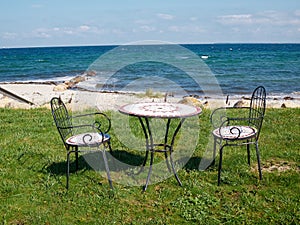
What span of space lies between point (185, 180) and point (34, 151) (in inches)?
111

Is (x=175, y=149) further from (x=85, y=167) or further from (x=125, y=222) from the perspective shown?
(x=125, y=222)

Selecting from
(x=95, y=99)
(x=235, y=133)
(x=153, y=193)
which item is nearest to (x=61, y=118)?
(x=153, y=193)

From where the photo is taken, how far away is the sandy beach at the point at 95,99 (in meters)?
13.4

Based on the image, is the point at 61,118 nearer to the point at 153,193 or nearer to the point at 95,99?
the point at 153,193

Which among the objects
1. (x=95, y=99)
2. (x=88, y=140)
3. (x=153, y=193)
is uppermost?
(x=88, y=140)

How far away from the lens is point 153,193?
4.67 m

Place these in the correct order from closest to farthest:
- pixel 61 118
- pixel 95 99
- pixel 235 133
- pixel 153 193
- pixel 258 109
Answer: pixel 153 193
pixel 235 133
pixel 61 118
pixel 258 109
pixel 95 99

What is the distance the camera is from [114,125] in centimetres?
822

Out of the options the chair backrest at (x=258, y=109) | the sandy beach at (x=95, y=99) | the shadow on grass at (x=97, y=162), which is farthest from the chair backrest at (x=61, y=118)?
the sandy beach at (x=95, y=99)

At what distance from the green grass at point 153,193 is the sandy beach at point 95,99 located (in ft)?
22.4

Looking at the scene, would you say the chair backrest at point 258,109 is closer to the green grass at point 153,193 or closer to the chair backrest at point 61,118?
the green grass at point 153,193

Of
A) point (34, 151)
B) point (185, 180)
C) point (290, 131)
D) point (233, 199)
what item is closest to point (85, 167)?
point (34, 151)

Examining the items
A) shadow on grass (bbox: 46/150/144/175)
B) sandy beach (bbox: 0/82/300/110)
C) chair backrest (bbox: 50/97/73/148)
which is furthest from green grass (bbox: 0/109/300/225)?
sandy beach (bbox: 0/82/300/110)

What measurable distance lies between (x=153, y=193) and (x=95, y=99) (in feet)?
47.8
